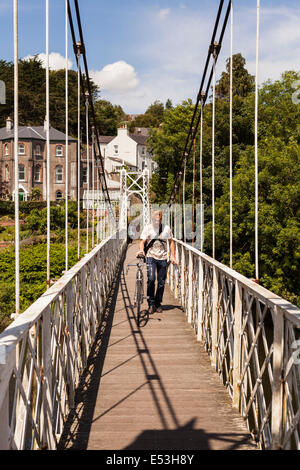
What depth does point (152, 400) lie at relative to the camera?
135 inches

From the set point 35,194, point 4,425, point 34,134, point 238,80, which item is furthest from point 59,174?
point 4,425

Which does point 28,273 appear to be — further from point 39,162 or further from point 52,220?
point 39,162

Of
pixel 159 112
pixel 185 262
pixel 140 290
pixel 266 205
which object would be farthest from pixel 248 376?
pixel 159 112

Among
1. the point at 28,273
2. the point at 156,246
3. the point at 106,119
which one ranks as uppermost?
the point at 106,119

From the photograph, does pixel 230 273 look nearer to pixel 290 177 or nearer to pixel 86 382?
pixel 86 382

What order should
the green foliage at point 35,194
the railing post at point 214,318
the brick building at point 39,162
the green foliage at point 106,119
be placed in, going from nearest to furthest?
the railing post at point 214,318 → the green foliage at point 35,194 → the brick building at point 39,162 → the green foliage at point 106,119

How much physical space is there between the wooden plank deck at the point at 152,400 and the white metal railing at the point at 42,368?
0.49 ft

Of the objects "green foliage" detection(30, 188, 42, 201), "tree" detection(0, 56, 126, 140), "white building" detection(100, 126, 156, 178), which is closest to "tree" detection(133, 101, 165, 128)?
"white building" detection(100, 126, 156, 178)

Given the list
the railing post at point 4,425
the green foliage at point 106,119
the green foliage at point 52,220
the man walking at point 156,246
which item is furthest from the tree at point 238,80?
the railing post at point 4,425

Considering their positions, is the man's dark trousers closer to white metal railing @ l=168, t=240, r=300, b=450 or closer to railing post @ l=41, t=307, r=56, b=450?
white metal railing @ l=168, t=240, r=300, b=450

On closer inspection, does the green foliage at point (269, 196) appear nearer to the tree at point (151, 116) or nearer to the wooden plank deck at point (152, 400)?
the wooden plank deck at point (152, 400)

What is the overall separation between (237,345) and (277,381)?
990 millimetres

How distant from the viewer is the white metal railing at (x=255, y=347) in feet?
7.09
